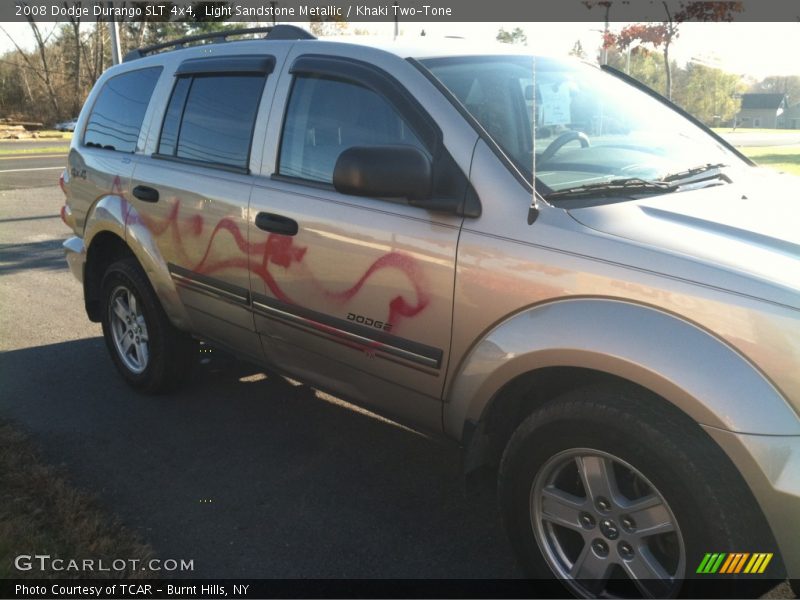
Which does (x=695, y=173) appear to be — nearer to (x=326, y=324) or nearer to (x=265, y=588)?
(x=326, y=324)

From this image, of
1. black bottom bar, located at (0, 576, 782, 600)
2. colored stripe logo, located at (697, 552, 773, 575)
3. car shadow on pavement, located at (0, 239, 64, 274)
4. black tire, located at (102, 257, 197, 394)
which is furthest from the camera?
car shadow on pavement, located at (0, 239, 64, 274)

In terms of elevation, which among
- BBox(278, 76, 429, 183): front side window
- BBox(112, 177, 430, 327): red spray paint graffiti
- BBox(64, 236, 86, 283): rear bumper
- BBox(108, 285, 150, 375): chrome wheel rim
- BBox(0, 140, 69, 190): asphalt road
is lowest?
BBox(0, 140, 69, 190): asphalt road

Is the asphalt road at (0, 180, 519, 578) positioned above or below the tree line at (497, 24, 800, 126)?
below

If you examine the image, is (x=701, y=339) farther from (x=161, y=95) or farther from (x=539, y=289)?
(x=161, y=95)

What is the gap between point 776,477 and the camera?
2.02 metres

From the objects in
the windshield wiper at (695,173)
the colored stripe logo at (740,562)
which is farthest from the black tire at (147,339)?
the colored stripe logo at (740,562)

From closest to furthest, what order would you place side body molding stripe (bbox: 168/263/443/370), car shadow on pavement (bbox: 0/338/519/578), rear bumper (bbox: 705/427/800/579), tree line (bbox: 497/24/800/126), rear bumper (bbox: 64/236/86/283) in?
rear bumper (bbox: 705/427/800/579) → side body molding stripe (bbox: 168/263/443/370) → car shadow on pavement (bbox: 0/338/519/578) → rear bumper (bbox: 64/236/86/283) → tree line (bbox: 497/24/800/126)

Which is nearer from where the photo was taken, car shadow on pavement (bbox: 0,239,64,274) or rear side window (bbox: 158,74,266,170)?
rear side window (bbox: 158,74,266,170)

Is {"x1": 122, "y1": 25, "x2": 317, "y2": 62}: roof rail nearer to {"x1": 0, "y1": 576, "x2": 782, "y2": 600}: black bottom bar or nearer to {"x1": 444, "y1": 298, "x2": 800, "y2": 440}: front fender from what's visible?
{"x1": 444, "y1": 298, "x2": 800, "y2": 440}: front fender

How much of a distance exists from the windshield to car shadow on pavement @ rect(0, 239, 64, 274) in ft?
20.9

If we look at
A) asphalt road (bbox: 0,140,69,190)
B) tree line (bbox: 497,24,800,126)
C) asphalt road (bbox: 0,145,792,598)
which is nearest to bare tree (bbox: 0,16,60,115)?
asphalt road (bbox: 0,140,69,190)

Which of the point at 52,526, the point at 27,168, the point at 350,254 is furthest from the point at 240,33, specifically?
the point at 27,168

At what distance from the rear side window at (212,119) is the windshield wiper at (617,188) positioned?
1.66 meters

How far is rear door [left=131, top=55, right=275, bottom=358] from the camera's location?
3.64 meters
